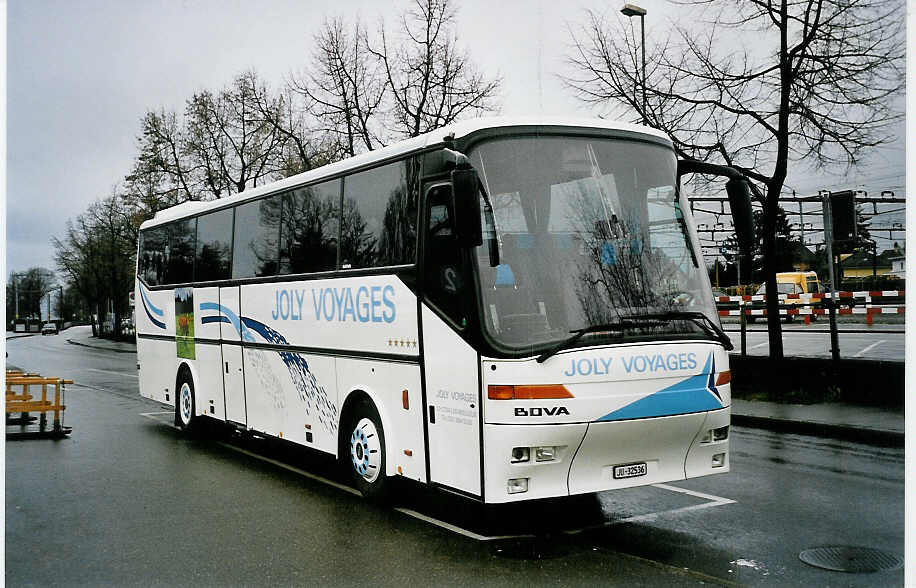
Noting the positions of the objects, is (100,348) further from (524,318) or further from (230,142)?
(524,318)

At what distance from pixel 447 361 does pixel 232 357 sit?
539 centimetres

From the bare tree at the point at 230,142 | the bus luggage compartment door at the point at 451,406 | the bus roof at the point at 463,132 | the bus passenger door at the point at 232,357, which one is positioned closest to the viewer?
the bus luggage compartment door at the point at 451,406

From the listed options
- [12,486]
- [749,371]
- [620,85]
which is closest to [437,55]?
[620,85]

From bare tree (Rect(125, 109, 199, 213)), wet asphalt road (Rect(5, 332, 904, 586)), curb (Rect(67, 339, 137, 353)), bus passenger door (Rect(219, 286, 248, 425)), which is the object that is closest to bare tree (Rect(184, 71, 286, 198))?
bare tree (Rect(125, 109, 199, 213))

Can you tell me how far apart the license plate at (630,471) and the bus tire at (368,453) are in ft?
7.44

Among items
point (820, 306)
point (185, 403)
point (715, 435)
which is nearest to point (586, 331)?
point (715, 435)

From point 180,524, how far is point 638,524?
12.6 feet

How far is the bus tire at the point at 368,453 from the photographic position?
8.45 m

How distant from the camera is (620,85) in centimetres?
1777

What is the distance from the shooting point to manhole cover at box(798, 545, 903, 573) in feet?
20.8

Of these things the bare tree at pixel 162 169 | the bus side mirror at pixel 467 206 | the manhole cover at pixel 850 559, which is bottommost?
the manhole cover at pixel 850 559

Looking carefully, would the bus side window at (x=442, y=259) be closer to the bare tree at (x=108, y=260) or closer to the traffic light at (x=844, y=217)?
the traffic light at (x=844, y=217)

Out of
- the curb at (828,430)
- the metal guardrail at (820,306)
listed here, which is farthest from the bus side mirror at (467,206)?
the metal guardrail at (820,306)

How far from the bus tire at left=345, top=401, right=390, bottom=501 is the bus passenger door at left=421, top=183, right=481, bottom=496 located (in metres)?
0.94
